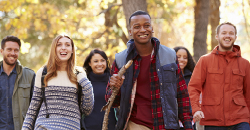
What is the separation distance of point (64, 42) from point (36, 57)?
1452 centimetres

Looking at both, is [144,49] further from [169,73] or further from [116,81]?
[116,81]

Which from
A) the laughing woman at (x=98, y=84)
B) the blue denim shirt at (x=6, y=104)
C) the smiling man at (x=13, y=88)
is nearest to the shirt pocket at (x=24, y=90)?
the smiling man at (x=13, y=88)

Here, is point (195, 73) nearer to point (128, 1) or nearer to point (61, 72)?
point (61, 72)

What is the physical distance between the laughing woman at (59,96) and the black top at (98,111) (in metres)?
1.47

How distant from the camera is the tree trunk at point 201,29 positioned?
11211mm

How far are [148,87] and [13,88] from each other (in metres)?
3.00

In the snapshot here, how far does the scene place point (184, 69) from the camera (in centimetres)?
790

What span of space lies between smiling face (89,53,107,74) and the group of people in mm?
30

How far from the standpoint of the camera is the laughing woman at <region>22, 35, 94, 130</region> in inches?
202

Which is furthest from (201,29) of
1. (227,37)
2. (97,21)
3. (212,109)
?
(97,21)

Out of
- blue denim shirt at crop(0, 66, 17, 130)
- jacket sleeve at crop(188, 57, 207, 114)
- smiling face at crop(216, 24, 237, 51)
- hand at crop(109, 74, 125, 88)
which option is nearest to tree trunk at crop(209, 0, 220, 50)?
smiling face at crop(216, 24, 237, 51)

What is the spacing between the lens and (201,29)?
11312mm

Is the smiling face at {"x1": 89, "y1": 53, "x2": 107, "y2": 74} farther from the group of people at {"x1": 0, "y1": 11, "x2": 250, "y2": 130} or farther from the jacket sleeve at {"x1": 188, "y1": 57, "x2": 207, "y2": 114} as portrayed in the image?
the jacket sleeve at {"x1": 188, "y1": 57, "x2": 207, "y2": 114}

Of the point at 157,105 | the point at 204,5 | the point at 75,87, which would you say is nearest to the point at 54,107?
the point at 75,87
